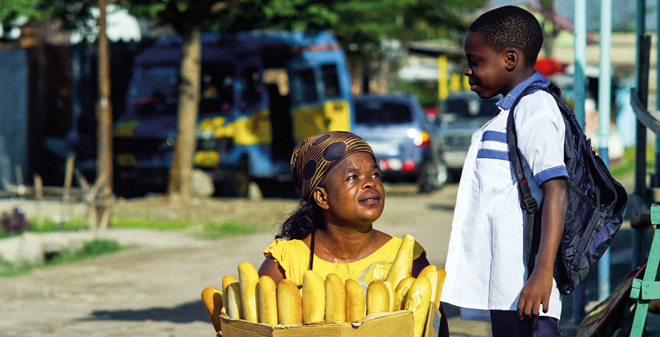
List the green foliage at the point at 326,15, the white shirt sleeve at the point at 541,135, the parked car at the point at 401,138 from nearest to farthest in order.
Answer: the white shirt sleeve at the point at 541,135 < the green foliage at the point at 326,15 < the parked car at the point at 401,138

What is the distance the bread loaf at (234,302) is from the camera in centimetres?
296

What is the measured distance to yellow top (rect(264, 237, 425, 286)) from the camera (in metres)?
3.29

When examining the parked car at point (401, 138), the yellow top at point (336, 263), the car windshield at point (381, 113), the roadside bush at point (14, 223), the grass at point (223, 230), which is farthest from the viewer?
the car windshield at point (381, 113)

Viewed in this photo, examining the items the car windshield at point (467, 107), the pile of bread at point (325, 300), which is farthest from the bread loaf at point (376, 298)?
the car windshield at point (467, 107)

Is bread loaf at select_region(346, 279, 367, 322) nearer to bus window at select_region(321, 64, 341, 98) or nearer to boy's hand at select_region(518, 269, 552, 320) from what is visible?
boy's hand at select_region(518, 269, 552, 320)

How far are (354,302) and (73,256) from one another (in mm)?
7530

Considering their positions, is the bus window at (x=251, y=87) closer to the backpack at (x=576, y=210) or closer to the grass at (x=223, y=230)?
the grass at (x=223, y=230)

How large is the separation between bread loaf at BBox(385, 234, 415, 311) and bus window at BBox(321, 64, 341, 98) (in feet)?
43.7

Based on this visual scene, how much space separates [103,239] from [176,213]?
10.2 ft

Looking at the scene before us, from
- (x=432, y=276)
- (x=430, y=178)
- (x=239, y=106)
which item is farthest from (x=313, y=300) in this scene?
(x=430, y=178)

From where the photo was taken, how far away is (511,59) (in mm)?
3223

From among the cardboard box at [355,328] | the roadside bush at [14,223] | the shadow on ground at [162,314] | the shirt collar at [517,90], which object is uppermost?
the shirt collar at [517,90]

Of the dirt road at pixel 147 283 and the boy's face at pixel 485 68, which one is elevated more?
the boy's face at pixel 485 68

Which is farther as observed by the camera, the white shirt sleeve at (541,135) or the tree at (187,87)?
the tree at (187,87)
